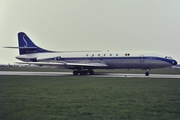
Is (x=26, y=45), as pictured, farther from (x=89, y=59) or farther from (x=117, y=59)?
(x=117, y=59)

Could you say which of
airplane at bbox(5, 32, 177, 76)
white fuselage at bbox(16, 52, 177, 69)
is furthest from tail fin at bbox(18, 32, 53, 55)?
white fuselage at bbox(16, 52, 177, 69)

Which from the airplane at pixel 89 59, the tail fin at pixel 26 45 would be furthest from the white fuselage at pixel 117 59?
the tail fin at pixel 26 45

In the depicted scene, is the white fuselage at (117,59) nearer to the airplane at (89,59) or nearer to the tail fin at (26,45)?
the airplane at (89,59)

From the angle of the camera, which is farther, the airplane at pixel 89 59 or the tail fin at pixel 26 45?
the tail fin at pixel 26 45

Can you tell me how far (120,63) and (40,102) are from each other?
26074 millimetres

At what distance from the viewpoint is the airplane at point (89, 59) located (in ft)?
112

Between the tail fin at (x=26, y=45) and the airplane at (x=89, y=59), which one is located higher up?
the tail fin at (x=26, y=45)

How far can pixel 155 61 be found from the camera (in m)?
33.7

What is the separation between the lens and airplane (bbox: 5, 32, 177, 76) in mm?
34000

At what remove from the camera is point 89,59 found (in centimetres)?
3834

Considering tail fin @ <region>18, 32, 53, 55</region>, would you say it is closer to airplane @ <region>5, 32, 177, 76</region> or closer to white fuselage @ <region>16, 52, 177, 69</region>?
airplane @ <region>5, 32, 177, 76</region>

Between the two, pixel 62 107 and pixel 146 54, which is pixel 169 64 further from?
pixel 62 107

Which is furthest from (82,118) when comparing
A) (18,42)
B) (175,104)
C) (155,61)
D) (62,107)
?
(18,42)

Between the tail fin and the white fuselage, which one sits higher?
the tail fin
